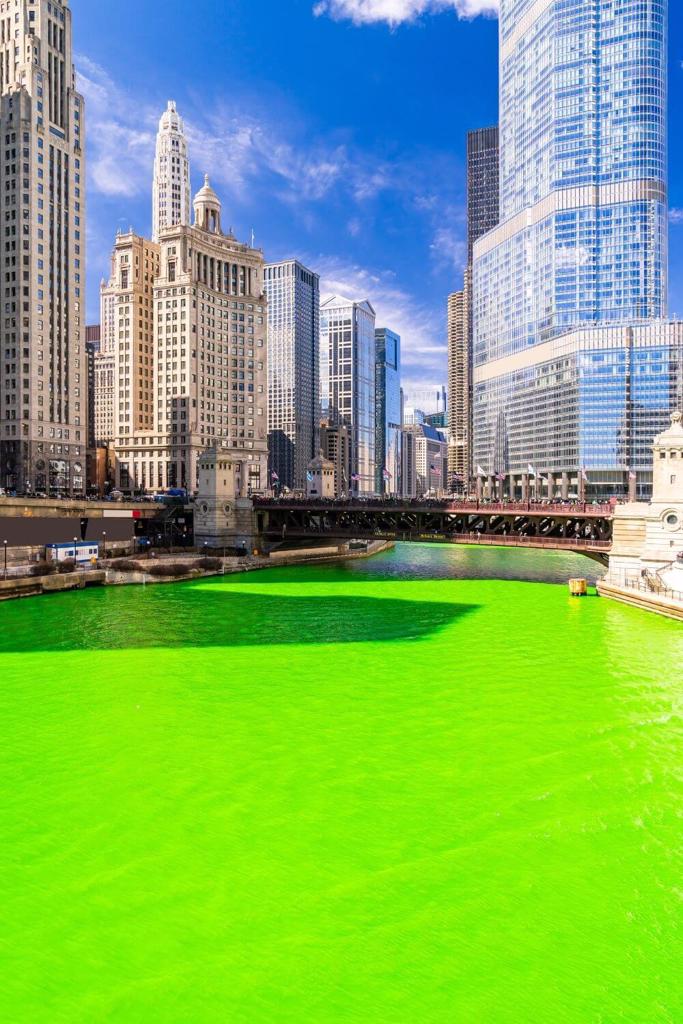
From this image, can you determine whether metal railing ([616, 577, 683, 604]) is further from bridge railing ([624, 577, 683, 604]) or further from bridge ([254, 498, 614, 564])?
bridge ([254, 498, 614, 564])

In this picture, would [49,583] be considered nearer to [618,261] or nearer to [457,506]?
[457,506]

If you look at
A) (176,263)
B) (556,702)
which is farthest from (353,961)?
(176,263)

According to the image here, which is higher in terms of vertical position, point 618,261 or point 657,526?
point 618,261

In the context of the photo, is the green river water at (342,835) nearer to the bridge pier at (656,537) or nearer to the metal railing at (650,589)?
the metal railing at (650,589)

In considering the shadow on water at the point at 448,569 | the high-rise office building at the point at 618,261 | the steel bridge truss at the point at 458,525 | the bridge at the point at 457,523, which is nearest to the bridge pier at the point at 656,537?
the bridge at the point at 457,523

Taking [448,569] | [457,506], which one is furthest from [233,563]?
[448,569]
